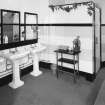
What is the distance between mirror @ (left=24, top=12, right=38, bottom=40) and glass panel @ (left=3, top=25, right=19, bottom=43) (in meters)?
0.43

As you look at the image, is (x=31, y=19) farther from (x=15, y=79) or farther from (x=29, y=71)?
(x=15, y=79)

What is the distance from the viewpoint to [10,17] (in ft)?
10.7

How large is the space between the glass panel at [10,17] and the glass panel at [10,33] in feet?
0.40

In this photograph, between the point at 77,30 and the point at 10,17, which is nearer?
the point at 10,17

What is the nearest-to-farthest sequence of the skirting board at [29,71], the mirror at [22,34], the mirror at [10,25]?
the mirror at [10,25] → the skirting board at [29,71] → the mirror at [22,34]

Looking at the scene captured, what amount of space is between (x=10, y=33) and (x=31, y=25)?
2.93 feet

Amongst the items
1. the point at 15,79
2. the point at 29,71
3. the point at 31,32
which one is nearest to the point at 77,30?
the point at 31,32

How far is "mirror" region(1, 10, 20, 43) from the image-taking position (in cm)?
312

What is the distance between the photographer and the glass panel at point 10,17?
312cm

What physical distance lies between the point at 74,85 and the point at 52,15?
2205mm

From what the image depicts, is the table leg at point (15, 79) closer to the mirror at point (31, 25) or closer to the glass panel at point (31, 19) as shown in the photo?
the mirror at point (31, 25)

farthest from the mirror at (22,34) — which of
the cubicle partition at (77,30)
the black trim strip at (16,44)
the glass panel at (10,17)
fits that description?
the cubicle partition at (77,30)

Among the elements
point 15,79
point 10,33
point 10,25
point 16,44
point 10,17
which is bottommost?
point 15,79

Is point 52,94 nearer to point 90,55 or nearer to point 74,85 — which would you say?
point 74,85
